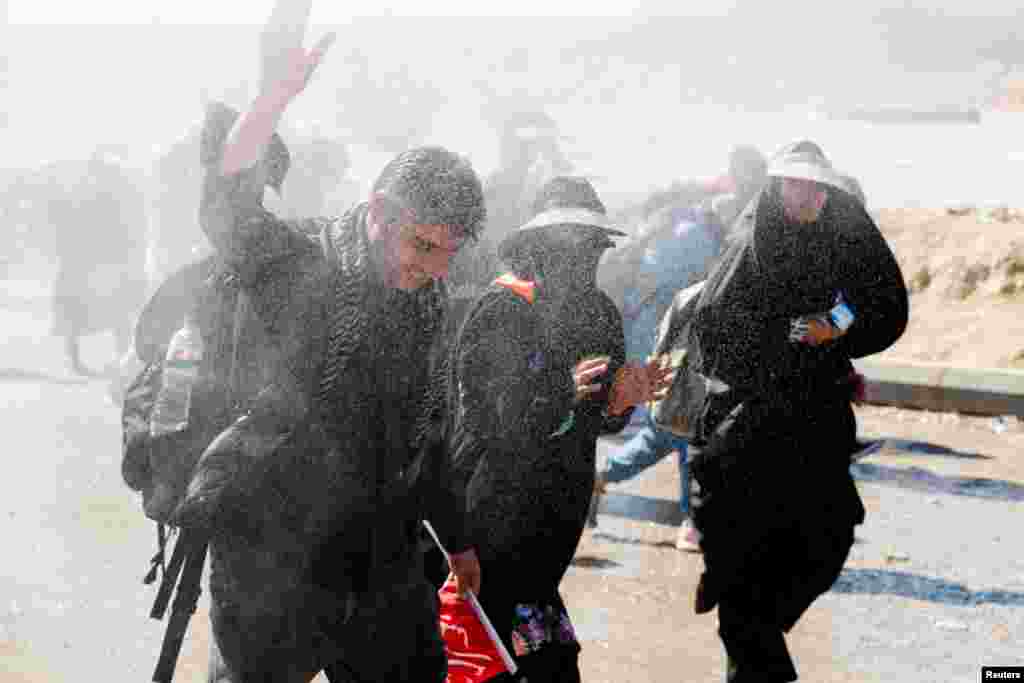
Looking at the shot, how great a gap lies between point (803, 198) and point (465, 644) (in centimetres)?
178

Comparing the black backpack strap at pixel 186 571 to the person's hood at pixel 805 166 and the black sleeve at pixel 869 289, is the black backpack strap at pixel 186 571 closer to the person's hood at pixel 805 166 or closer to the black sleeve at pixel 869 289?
the person's hood at pixel 805 166

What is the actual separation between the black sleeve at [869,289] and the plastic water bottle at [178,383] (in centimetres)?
242

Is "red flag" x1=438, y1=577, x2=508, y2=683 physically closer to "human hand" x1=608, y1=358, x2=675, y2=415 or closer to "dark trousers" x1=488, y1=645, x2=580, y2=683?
"dark trousers" x1=488, y1=645, x2=580, y2=683

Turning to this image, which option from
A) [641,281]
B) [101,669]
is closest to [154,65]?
[641,281]

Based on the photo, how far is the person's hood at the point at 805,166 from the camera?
5.05 m

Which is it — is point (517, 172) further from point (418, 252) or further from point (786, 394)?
point (418, 252)

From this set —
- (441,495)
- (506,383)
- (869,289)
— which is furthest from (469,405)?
(869,289)

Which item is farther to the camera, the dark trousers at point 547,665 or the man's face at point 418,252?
the dark trousers at point 547,665

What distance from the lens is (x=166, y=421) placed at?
339 cm

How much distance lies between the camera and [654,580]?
705cm

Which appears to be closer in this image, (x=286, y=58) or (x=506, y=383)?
(x=286, y=58)

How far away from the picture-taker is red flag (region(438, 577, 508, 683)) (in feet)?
13.7

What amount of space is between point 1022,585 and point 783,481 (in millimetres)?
2342

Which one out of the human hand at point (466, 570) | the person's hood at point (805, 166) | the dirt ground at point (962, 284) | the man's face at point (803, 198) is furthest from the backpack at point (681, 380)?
the dirt ground at point (962, 284)
